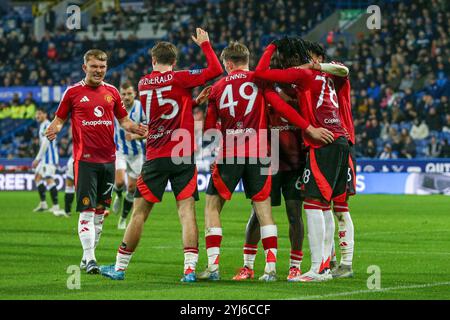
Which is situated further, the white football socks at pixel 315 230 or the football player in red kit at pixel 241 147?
the football player in red kit at pixel 241 147

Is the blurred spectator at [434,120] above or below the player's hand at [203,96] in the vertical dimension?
below

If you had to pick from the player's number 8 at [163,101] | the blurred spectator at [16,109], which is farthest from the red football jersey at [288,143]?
the blurred spectator at [16,109]

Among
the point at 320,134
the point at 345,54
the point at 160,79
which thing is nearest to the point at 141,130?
the point at 160,79

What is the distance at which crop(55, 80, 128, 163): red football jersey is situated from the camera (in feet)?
38.3

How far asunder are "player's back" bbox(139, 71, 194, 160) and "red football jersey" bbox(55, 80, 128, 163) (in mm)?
1193

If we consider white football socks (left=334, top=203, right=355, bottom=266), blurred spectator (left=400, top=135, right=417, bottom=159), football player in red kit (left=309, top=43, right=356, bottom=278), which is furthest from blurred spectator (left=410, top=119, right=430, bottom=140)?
white football socks (left=334, top=203, right=355, bottom=266)

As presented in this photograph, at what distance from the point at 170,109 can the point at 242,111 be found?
0.77 m

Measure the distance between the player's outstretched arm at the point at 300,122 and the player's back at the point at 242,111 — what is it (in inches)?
9.6

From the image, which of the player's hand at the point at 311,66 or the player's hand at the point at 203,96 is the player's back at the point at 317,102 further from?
the player's hand at the point at 203,96

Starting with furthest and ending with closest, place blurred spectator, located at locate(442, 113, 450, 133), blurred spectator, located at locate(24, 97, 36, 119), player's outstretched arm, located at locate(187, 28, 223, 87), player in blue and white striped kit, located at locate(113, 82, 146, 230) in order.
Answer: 1. blurred spectator, located at locate(24, 97, 36, 119)
2. blurred spectator, located at locate(442, 113, 450, 133)
3. player in blue and white striped kit, located at locate(113, 82, 146, 230)
4. player's outstretched arm, located at locate(187, 28, 223, 87)

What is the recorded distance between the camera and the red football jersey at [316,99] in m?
10.5

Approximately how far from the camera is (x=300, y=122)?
1043 centimetres

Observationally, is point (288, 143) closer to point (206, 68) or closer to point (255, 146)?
point (255, 146)

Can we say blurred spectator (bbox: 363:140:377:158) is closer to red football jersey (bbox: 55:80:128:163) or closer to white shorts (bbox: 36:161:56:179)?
white shorts (bbox: 36:161:56:179)
